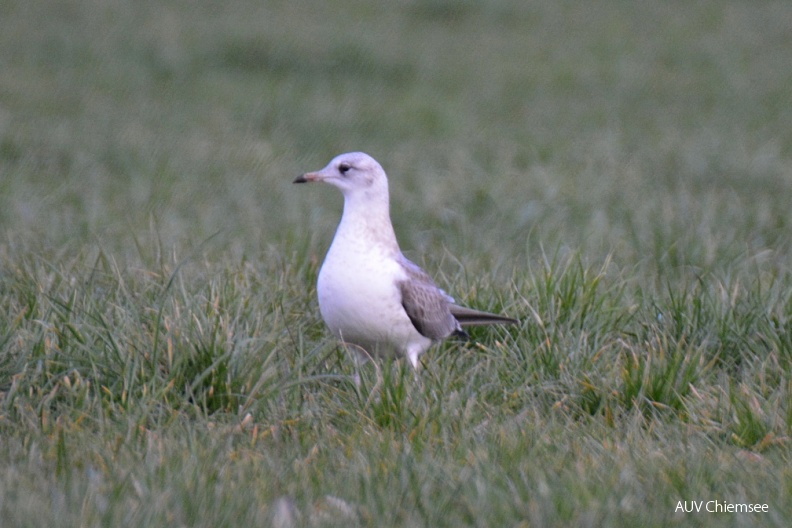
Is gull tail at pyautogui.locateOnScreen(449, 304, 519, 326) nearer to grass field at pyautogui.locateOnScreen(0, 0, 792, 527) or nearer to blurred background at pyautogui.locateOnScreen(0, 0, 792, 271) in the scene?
grass field at pyautogui.locateOnScreen(0, 0, 792, 527)

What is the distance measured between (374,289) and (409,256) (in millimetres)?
1832

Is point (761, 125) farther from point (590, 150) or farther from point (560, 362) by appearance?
point (560, 362)

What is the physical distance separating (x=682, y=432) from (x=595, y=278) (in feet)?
3.67

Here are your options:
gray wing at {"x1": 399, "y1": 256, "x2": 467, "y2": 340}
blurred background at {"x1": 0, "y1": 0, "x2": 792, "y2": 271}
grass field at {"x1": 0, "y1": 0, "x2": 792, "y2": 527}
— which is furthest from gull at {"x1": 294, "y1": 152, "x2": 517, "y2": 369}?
blurred background at {"x1": 0, "y1": 0, "x2": 792, "y2": 271}

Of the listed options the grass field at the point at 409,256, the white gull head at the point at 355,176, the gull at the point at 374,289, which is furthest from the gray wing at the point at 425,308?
the white gull head at the point at 355,176

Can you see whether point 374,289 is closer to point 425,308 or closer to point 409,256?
point 425,308

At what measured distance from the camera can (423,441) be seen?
345 cm

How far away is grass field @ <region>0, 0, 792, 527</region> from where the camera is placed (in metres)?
3.10

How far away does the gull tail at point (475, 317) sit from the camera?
4.39m

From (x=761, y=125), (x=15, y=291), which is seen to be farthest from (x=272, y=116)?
(x=15, y=291)

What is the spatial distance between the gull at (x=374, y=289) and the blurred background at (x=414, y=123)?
3.21ft

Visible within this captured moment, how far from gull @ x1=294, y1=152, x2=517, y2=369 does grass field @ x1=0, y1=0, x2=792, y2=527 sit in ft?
0.52

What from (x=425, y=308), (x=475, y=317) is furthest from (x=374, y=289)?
(x=475, y=317)

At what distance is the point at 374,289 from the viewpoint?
13.9 feet
